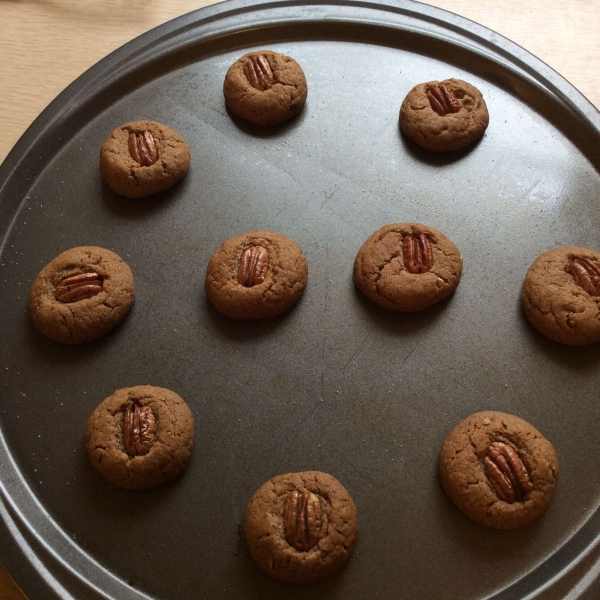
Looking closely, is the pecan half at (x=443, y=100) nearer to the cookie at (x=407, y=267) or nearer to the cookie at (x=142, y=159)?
the cookie at (x=407, y=267)

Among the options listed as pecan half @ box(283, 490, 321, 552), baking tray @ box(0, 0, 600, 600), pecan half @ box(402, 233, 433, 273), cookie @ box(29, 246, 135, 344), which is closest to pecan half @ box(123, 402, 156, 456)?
baking tray @ box(0, 0, 600, 600)

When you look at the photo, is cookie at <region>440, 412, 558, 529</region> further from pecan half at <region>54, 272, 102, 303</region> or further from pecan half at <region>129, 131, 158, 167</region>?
pecan half at <region>129, 131, 158, 167</region>

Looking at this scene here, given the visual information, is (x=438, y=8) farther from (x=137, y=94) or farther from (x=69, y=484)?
(x=69, y=484)

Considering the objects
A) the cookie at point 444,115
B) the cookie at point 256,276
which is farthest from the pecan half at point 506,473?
the cookie at point 444,115

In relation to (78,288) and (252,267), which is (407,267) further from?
(78,288)

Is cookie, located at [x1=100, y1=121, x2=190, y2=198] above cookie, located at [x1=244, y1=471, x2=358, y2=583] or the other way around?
above

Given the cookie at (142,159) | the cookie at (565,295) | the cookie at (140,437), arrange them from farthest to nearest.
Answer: the cookie at (142,159) < the cookie at (565,295) < the cookie at (140,437)
